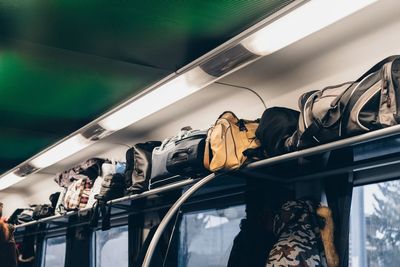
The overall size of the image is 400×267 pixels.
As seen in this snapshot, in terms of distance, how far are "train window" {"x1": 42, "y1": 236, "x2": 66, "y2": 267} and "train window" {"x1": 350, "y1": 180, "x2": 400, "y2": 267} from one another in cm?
449

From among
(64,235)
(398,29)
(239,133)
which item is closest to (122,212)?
(64,235)

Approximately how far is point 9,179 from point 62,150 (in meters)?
1.93

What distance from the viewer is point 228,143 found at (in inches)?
119

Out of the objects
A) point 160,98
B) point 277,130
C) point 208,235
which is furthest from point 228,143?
point 208,235

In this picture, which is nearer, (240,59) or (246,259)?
(240,59)

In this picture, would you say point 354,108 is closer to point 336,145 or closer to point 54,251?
point 336,145

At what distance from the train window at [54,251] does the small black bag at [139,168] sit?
2.83 meters

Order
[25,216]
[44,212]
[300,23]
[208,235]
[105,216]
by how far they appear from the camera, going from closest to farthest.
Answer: [300,23] < [208,235] < [105,216] < [44,212] < [25,216]

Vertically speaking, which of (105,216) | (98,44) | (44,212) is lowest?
(105,216)

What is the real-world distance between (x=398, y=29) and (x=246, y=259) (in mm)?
1499

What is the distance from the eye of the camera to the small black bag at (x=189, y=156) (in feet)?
10.5

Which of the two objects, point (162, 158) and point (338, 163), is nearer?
point (338, 163)

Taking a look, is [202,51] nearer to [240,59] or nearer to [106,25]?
[240,59]

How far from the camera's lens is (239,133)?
3107mm
